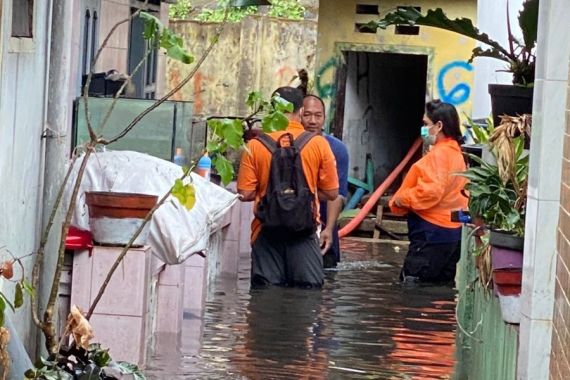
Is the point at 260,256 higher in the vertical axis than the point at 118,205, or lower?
lower

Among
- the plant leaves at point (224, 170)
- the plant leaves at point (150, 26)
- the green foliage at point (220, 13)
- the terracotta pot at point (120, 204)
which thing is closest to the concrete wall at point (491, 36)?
the terracotta pot at point (120, 204)

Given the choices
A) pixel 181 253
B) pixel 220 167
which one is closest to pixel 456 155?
pixel 181 253

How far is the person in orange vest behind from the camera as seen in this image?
12523 mm

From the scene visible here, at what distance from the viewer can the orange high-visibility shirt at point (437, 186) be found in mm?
12516

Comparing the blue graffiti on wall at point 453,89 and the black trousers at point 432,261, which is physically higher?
the blue graffiti on wall at point 453,89

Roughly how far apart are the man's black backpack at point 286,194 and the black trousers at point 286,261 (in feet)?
0.83

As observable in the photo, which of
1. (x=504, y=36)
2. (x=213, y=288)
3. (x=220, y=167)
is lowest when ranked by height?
(x=213, y=288)

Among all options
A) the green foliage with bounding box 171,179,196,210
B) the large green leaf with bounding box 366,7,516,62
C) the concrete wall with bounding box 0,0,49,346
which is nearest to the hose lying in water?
the large green leaf with bounding box 366,7,516,62

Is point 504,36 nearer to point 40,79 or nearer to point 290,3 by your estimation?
point 40,79

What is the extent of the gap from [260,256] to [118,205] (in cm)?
418

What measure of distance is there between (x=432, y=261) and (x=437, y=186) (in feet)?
2.72

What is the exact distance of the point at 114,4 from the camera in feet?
43.4

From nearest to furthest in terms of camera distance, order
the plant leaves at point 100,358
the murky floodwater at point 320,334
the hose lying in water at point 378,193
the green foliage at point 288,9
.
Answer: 1. the plant leaves at point 100,358
2. the murky floodwater at point 320,334
3. the hose lying in water at point 378,193
4. the green foliage at point 288,9

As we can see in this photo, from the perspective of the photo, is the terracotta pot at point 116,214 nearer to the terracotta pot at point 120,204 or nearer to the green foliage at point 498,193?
the terracotta pot at point 120,204
